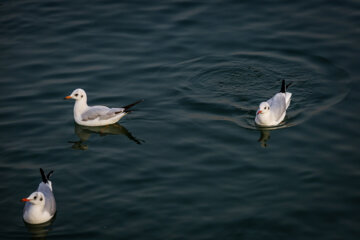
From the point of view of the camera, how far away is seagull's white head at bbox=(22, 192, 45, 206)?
33.1ft

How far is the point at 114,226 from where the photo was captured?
9.98 metres

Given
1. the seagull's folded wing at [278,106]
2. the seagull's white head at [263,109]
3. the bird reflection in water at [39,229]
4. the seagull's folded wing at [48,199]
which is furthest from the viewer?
the seagull's folded wing at [278,106]

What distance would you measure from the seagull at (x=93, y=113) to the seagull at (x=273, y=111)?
3146 millimetres

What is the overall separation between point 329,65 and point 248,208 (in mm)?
7087

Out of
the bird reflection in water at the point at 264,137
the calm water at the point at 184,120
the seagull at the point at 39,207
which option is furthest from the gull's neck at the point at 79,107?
the bird reflection in water at the point at 264,137

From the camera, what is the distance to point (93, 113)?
13602 mm

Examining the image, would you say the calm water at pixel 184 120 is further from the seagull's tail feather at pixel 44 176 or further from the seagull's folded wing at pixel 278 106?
the seagull's tail feather at pixel 44 176

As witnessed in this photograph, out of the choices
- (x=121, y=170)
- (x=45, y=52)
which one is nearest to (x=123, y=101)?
(x=121, y=170)

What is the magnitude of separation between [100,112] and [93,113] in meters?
0.20

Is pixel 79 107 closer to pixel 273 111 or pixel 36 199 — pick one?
pixel 36 199

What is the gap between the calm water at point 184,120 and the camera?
401 inches

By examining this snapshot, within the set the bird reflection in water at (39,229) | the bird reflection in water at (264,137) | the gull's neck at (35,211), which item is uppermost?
the bird reflection in water at (264,137)

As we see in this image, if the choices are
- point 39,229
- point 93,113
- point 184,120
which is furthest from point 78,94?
point 39,229

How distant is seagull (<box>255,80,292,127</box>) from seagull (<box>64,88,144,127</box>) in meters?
3.15
